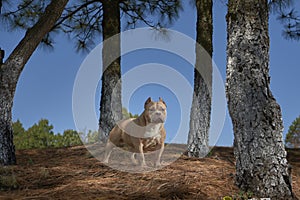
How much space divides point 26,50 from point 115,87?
2.73m

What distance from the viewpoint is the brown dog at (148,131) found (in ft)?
17.3

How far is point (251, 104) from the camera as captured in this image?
379 centimetres

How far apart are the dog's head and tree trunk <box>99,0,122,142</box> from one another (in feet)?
9.75

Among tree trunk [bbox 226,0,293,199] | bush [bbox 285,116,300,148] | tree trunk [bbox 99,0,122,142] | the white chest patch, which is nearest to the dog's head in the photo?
the white chest patch

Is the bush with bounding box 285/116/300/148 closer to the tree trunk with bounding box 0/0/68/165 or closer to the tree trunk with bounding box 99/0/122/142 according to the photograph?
the tree trunk with bounding box 99/0/122/142

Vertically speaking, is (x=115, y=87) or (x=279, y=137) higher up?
(x=115, y=87)

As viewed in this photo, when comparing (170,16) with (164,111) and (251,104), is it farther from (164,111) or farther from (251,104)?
(251,104)

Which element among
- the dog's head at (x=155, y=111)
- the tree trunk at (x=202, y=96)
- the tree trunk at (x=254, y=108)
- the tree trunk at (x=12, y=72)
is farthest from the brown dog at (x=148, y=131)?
the tree trunk at (x=12, y=72)

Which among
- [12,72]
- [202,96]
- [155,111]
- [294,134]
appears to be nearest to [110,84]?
[202,96]

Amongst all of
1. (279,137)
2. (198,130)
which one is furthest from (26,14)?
(279,137)

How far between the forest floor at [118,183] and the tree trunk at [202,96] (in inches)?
38.6

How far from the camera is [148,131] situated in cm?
541

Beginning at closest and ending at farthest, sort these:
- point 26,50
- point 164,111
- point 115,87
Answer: point 164,111 → point 26,50 → point 115,87

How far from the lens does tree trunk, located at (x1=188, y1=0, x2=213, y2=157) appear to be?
645cm
